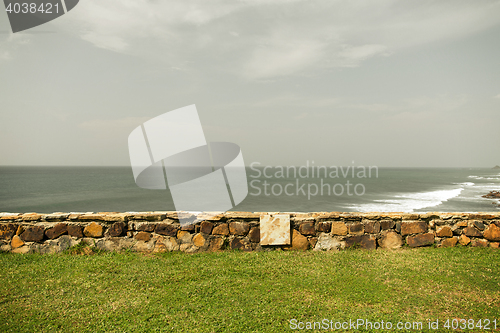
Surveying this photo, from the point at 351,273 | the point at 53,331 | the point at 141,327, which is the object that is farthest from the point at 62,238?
the point at 351,273

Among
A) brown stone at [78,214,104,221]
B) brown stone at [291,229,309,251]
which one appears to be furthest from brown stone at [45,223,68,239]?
brown stone at [291,229,309,251]

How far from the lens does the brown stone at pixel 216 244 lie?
17.5 feet

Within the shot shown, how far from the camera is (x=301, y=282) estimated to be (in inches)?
159

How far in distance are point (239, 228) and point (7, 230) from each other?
165 inches

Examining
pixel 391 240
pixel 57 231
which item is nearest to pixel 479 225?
pixel 391 240

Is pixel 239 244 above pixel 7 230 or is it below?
below

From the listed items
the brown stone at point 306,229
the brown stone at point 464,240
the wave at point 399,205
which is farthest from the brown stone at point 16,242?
the wave at point 399,205

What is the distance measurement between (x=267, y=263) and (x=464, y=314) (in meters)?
2.58

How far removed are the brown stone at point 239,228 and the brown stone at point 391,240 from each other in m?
2.53

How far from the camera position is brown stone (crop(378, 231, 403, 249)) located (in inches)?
215

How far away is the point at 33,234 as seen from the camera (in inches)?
207

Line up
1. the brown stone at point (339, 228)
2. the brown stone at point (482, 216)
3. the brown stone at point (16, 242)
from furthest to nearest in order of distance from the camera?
the brown stone at point (482, 216) < the brown stone at point (339, 228) < the brown stone at point (16, 242)

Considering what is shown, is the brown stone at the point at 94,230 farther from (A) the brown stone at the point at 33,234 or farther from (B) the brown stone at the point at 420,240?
(B) the brown stone at the point at 420,240

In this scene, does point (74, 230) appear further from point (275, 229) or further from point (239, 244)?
point (275, 229)
